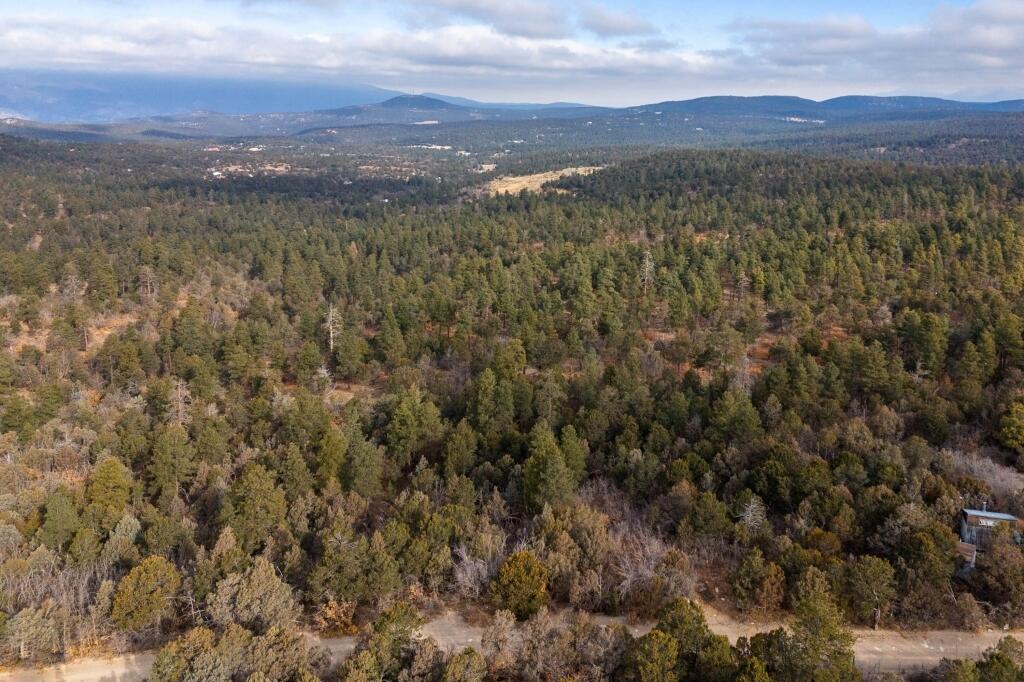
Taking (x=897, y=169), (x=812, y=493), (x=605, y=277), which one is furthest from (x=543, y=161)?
(x=812, y=493)

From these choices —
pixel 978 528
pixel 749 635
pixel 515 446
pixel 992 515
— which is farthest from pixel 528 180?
pixel 749 635

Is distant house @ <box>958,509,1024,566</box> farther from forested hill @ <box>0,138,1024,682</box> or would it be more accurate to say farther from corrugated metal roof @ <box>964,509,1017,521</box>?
forested hill @ <box>0,138,1024,682</box>

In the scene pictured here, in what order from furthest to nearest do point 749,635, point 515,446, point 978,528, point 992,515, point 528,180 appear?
point 528,180
point 515,446
point 992,515
point 978,528
point 749,635

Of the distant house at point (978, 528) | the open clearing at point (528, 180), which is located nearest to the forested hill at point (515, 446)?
the distant house at point (978, 528)

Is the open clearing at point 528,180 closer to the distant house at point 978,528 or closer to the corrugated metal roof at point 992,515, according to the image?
the corrugated metal roof at point 992,515

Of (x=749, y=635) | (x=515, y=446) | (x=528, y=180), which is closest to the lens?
(x=749, y=635)

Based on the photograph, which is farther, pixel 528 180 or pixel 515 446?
pixel 528 180

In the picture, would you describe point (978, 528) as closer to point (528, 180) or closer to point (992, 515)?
point (992, 515)

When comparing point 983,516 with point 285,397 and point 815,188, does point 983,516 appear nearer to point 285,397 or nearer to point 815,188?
point 285,397
